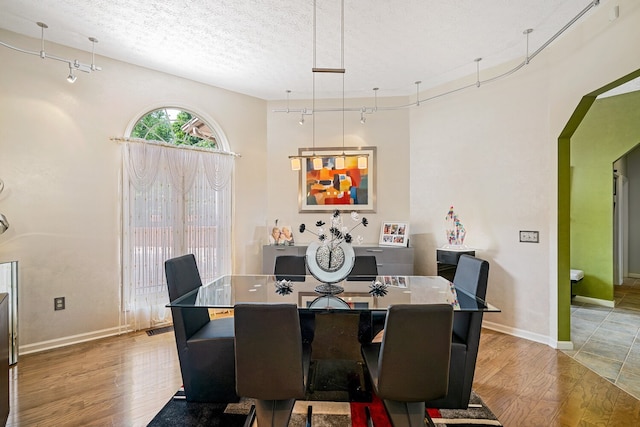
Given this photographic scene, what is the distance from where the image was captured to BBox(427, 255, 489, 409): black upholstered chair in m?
2.12

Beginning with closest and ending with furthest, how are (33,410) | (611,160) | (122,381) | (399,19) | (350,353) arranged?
(33,410), (350,353), (122,381), (399,19), (611,160)

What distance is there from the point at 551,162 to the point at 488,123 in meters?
0.87

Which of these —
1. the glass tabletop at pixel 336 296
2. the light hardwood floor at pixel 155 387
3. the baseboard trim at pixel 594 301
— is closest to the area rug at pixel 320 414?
the light hardwood floor at pixel 155 387

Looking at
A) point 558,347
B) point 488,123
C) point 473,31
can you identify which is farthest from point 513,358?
point 473,31

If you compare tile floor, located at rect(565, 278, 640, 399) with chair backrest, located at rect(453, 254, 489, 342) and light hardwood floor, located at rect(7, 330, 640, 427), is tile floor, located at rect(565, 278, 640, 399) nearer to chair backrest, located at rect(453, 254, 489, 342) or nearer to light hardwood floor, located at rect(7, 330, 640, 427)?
light hardwood floor, located at rect(7, 330, 640, 427)

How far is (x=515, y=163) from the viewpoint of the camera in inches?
143

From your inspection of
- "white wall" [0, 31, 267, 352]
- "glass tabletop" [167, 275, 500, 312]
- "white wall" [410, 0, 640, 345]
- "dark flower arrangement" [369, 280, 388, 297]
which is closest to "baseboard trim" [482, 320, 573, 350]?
"white wall" [410, 0, 640, 345]

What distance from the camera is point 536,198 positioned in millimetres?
3455

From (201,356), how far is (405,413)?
137 cm

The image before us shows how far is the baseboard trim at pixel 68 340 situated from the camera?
10.1 ft

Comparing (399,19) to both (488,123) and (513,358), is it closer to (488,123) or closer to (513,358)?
(488,123)

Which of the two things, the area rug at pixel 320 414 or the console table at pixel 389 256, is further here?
the console table at pixel 389 256

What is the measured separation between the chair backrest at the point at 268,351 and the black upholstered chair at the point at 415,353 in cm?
45

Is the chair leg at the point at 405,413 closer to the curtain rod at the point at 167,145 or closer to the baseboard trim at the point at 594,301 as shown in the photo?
the curtain rod at the point at 167,145
